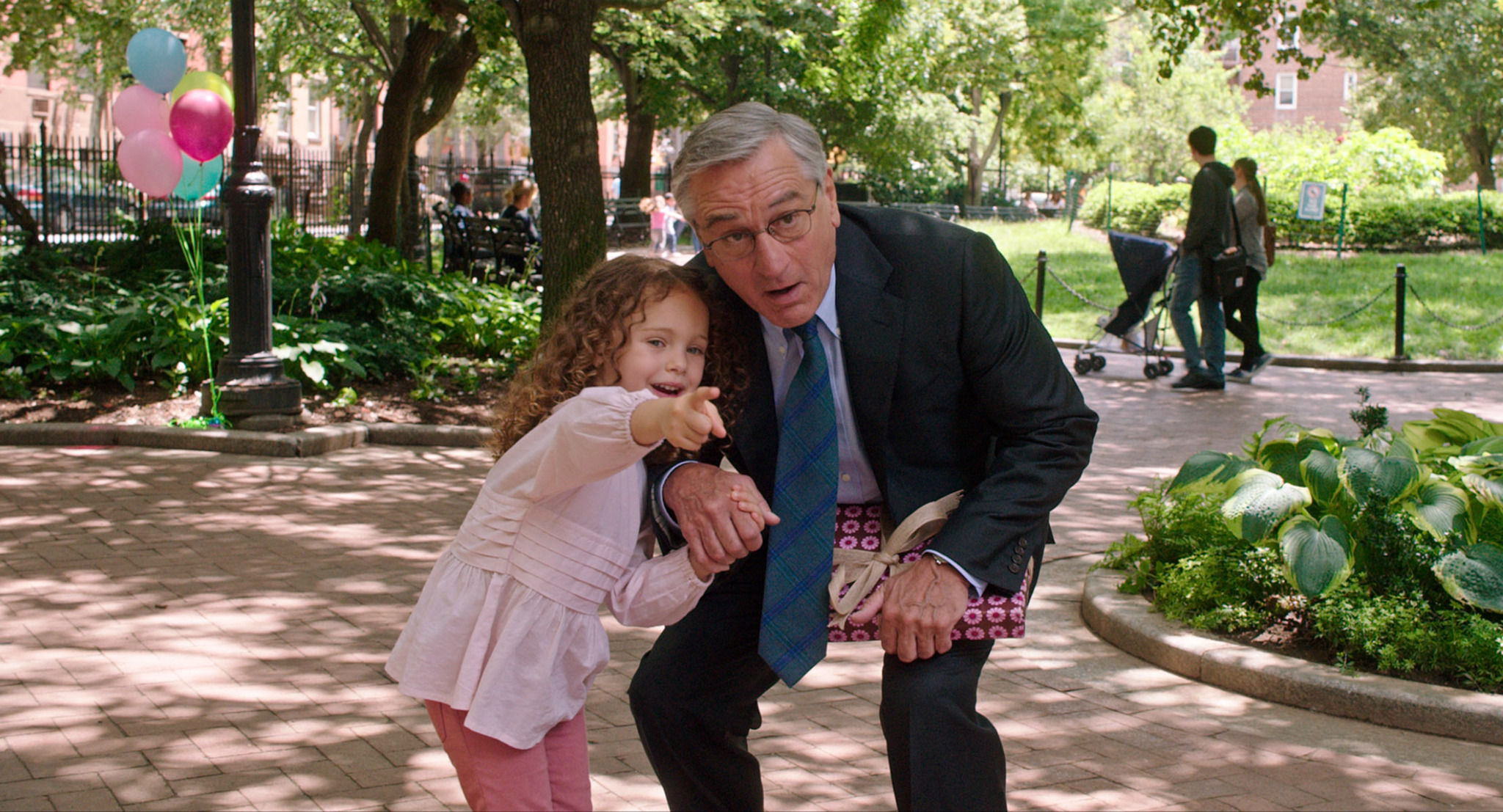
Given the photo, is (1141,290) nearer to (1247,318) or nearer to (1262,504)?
(1247,318)

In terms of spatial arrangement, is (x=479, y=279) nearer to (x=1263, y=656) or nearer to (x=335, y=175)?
(x=335, y=175)

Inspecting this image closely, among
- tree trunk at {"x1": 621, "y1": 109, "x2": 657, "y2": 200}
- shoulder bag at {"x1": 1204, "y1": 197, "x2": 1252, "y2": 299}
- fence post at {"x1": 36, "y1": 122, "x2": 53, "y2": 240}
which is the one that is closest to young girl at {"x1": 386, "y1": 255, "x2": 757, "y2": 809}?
shoulder bag at {"x1": 1204, "y1": 197, "x2": 1252, "y2": 299}

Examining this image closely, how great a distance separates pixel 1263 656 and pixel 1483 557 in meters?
0.78

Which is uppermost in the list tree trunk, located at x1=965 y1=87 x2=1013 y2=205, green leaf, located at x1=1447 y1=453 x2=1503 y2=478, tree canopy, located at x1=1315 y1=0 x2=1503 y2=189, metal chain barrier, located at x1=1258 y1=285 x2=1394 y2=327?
tree canopy, located at x1=1315 y1=0 x2=1503 y2=189

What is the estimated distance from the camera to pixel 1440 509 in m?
4.62

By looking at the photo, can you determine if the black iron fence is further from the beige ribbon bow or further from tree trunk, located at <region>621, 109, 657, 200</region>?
the beige ribbon bow

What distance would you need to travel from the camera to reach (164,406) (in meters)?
9.50

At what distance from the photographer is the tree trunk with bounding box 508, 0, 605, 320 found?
9.56 metres

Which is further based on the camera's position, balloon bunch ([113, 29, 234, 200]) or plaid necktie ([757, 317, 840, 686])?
balloon bunch ([113, 29, 234, 200])

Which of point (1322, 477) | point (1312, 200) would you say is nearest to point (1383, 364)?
point (1322, 477)

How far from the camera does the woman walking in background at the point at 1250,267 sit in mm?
12555

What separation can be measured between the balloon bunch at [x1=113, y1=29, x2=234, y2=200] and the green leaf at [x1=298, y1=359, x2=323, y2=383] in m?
1.94

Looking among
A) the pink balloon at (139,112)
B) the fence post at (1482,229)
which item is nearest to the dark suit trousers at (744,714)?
the pink balloon at (139,112)

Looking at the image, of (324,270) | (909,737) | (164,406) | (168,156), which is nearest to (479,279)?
(324,270)
